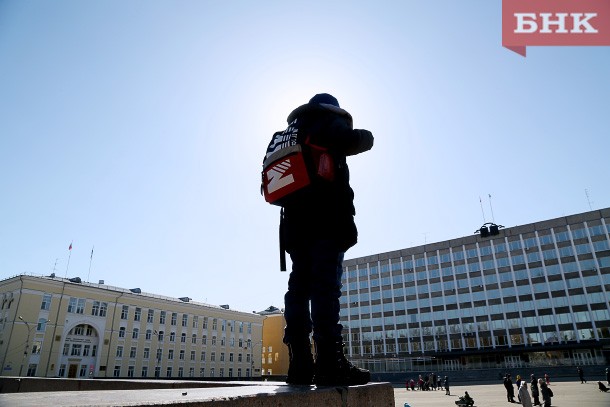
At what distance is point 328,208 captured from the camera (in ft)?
10.9

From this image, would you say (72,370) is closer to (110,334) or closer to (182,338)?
(110,334)

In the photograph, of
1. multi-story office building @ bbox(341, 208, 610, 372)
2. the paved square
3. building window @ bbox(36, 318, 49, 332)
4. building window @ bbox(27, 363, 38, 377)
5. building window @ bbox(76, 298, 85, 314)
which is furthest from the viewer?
multi-story office building @ bbox(341, 208, 610, 372)

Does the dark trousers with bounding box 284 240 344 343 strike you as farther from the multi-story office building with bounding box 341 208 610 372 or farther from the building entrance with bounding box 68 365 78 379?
the multi-story office building with bounding box 341 208 610 372

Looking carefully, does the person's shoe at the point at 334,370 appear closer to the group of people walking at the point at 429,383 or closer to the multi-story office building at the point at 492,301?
the group of people walking at the point at 429,383

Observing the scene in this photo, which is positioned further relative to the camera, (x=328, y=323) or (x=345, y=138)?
(x=345, y=138)

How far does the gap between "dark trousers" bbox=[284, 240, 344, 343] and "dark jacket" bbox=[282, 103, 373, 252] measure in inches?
4.3

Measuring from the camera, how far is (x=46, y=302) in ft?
141

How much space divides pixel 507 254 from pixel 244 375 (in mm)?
49645

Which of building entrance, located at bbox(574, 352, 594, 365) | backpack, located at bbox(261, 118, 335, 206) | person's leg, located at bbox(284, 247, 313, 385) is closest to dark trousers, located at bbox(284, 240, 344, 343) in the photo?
person's leg, located at bbox(284, 247, 313, 385)

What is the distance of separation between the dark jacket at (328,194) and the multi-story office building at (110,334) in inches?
1899

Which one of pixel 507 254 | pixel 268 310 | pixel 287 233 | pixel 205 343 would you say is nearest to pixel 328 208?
pixel 287 233

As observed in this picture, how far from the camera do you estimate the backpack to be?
328cm

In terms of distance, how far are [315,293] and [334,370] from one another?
1.94ft

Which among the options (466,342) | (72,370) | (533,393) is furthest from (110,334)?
(466,342)
